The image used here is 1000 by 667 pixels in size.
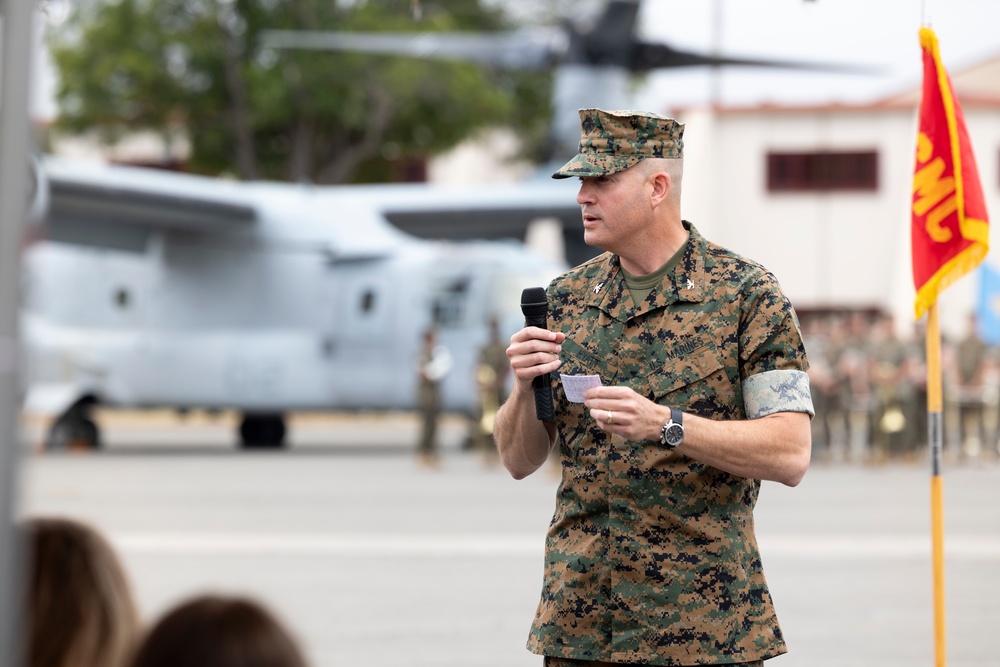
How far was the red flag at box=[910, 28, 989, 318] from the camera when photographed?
190 inches

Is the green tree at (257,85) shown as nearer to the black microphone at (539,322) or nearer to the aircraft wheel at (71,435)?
the aircraft wheel at (71,435)

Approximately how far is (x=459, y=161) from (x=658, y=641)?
47083 millimetres

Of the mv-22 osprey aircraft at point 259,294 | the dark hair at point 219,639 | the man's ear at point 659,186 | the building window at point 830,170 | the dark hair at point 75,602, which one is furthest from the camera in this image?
the building window at point 830,170

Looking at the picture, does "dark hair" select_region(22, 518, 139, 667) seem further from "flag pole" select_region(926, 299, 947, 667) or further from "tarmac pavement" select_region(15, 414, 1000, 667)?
"flag pole" select_region(926, 299, 947, 667)

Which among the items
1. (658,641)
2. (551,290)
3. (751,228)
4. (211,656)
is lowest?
(658,641)

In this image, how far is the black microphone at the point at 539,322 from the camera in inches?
133

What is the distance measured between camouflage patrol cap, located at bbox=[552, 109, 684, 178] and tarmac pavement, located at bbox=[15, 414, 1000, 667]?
117cm

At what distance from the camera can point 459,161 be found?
164 ft

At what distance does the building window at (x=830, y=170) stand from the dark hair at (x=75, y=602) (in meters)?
38.5

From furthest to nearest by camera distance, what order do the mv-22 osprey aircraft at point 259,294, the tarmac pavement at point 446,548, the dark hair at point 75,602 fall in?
the mv-22 osprey aircraft at point 259,294
the tarmac pavement at point 446,548
the dark hair at point 75,602

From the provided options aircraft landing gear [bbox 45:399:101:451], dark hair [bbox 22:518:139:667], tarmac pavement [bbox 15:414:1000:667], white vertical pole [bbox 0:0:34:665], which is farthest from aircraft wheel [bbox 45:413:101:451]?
white vertical pole [bbox 0:0:34:665]

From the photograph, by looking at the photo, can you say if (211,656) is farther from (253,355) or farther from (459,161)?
(459,161)

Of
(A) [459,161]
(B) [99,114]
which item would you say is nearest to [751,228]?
(A) [459,161]

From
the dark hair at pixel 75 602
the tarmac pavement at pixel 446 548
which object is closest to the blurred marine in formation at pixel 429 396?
the tarmac pavement at pixel 446 548
